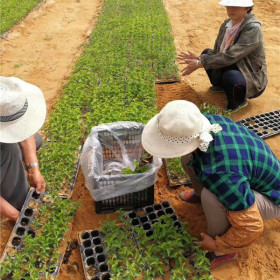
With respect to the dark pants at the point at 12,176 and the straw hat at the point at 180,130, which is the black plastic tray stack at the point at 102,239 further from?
the straw hat at the point at 180,130

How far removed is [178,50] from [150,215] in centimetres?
446

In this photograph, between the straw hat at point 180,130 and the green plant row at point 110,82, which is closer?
the straw hat at point 180,130

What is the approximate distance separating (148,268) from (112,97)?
253cm

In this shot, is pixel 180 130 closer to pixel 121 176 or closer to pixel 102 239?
pixel 121 176

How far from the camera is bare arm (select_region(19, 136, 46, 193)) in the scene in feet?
8.24

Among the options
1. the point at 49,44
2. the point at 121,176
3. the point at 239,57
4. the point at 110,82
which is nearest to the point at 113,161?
the point at 121,176

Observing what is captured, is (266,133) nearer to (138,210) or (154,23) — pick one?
(138,210)

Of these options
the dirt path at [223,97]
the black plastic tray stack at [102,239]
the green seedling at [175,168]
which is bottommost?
the dirt path at [223,97]

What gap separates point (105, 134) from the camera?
278 centimetres

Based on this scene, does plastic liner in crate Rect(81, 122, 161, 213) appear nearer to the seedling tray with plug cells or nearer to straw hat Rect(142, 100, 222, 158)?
the seedling tray with plug cells

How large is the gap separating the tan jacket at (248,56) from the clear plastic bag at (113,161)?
177cm

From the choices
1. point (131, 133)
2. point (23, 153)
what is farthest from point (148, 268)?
point (23, 153)

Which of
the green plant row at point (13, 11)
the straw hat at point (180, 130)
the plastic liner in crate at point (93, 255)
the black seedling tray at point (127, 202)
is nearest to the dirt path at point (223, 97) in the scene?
the black seedling tray at point (127, 202)

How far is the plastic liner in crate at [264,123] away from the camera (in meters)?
3.73
